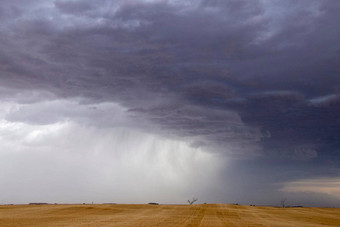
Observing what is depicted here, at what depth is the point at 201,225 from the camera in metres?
39.7

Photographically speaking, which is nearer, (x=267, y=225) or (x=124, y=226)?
(x=124, y=226)

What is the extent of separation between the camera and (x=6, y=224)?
4122 cm

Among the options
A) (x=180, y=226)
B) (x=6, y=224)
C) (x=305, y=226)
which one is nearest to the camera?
(x=180, y=226)

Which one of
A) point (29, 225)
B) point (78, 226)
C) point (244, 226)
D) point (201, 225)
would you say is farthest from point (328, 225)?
point (29, 225)

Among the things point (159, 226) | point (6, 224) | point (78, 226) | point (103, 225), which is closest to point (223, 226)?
point (159, 226)

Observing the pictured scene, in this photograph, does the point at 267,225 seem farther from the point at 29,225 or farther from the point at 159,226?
the point at 29,225

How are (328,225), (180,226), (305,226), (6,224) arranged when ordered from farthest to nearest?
1. (328,225)
2. (305,226)
3. (6,224)
4. (180,226)

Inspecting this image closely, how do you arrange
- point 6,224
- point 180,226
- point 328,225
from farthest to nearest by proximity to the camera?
1. point 328,225
2. point 6,224
3. point 180,226

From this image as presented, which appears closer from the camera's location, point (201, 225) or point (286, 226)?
point (201, 225)

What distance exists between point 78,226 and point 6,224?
8923 mm

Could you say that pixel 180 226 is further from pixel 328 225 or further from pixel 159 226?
pixel 328 225

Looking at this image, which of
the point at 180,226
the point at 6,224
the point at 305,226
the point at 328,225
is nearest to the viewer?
the point at 180,226

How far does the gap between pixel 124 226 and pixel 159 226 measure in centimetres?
375

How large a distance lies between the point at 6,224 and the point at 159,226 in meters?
17.6
